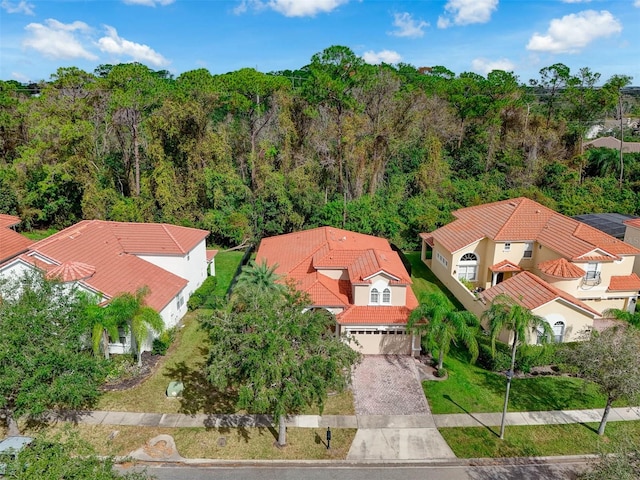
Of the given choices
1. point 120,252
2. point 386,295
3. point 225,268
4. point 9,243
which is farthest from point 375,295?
point 9,243

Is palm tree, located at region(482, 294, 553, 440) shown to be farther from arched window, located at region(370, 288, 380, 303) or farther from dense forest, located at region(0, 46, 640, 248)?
dense forest, located at region(0, 46, 640, 248)

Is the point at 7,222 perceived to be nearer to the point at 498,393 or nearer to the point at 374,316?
the point at 374,316

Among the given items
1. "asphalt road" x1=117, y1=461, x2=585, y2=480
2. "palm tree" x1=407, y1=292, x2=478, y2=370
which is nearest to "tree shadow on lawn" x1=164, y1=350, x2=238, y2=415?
"asphalt road" x1=117, y1=461, x2=585, y2=480

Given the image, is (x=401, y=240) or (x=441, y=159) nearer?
(x=401, y=240)

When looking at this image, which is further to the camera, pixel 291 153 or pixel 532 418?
pixel 291 153

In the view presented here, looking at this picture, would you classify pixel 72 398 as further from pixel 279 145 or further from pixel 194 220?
pixel 279 145

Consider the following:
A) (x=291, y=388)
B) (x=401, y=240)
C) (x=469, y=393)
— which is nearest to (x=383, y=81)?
(x=401, y=240)
